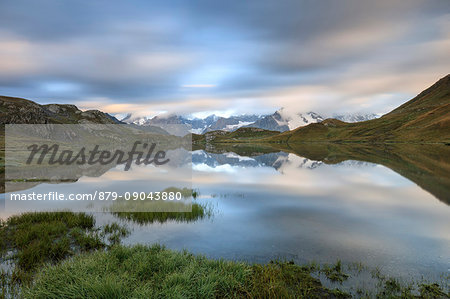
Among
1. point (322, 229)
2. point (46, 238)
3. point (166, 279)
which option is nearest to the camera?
point (166, 279)

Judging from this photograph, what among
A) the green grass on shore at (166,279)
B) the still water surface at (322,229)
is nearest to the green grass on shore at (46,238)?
the still water surface at (322,229)

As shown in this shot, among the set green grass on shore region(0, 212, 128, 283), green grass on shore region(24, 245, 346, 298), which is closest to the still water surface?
green grass on shore region(0, 212, 128, 283)

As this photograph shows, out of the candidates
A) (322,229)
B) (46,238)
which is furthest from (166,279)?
(322,229)

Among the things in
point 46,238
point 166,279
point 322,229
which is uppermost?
point 166,279

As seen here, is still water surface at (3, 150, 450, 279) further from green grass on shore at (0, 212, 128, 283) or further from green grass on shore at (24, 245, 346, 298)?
green grass on shore at (24, 245, 346, 298)

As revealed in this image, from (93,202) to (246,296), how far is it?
82.2ft

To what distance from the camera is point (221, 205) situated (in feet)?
94.3

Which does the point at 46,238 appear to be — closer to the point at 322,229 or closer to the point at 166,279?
the point at 166,279

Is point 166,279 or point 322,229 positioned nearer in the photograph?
point 166,279

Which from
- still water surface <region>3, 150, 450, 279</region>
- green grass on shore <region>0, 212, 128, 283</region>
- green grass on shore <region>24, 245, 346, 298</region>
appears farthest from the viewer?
still water surface <region>3, 150, 450, 279</region>

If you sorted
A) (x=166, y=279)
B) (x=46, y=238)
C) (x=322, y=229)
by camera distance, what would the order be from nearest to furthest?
(x=166, y=279) → (x=46, y=238) → (x=322, y=229)

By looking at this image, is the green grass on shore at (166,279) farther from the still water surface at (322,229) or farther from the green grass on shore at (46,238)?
the green grass on shore at (46,238)

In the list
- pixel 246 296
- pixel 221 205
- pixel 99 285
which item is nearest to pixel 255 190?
pixel 221 205

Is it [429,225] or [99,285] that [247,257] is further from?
[429,225]
